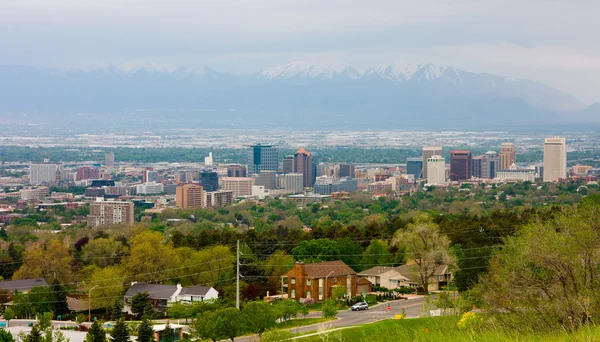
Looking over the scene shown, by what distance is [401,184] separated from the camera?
144m

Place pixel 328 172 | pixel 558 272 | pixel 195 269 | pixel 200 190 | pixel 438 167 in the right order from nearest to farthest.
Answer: pixel 558 272 < pixel 195 269 < pixel 200 190 < pixel 438 167 < pixel 328 172

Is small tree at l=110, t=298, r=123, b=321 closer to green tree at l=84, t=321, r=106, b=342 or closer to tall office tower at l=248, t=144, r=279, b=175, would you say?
green tree at l=84, t=321, r=106, b=342

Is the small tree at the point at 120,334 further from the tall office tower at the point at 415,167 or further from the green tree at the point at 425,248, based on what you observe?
the tall office tower at the point at 415,167

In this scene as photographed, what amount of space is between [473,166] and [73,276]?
139579 millimetres

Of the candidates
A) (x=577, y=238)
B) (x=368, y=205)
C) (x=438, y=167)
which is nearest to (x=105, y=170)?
(x=438, y=167)

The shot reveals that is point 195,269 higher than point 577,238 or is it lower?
lower

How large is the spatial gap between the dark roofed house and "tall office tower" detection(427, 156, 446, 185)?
406 ft

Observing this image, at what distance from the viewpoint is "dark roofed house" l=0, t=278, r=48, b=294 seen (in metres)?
35.9

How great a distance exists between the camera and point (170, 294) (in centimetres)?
3372

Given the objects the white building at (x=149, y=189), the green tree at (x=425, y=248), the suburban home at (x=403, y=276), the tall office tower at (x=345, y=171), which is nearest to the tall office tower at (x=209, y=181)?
the white building at (x=149, y=189)

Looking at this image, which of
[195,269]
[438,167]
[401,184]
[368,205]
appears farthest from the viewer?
[438,167]

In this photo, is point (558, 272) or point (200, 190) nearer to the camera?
point (558, 272)

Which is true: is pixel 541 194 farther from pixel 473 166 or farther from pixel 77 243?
pixel 473 166

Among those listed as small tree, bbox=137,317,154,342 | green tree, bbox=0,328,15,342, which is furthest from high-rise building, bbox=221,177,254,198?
green tree, bbox=0,328,15,342
